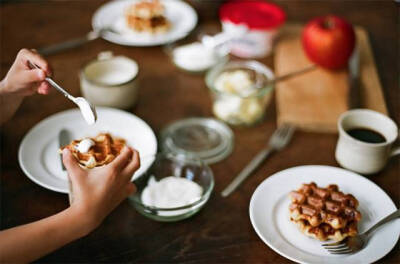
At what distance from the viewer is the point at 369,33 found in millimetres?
1977

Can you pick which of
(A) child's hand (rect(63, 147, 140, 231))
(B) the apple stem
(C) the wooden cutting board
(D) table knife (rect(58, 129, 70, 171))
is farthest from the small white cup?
(D) table knife (rect(58, 129, 70, 171))

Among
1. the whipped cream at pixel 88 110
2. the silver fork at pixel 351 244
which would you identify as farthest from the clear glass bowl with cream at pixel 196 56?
the silver fork at pixel 351 244

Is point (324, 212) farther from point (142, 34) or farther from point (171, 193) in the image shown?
point (142, 34)

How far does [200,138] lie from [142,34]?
571mm

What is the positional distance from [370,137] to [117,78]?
76cm

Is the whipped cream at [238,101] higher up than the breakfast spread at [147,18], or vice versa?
the breakfast spread at [147,18]

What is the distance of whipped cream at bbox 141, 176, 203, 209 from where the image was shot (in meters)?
1.18

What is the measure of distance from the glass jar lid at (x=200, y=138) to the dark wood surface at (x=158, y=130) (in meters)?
0.03

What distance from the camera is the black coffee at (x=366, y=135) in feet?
4.34

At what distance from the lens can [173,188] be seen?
4.00 feet

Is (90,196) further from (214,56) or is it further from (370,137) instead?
(214,56)

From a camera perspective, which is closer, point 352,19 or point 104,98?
point 104,98

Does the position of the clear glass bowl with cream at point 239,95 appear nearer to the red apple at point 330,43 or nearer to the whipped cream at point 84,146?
the red apple at point 330,43

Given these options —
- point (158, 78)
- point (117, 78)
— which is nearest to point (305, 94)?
point (158, 78)
